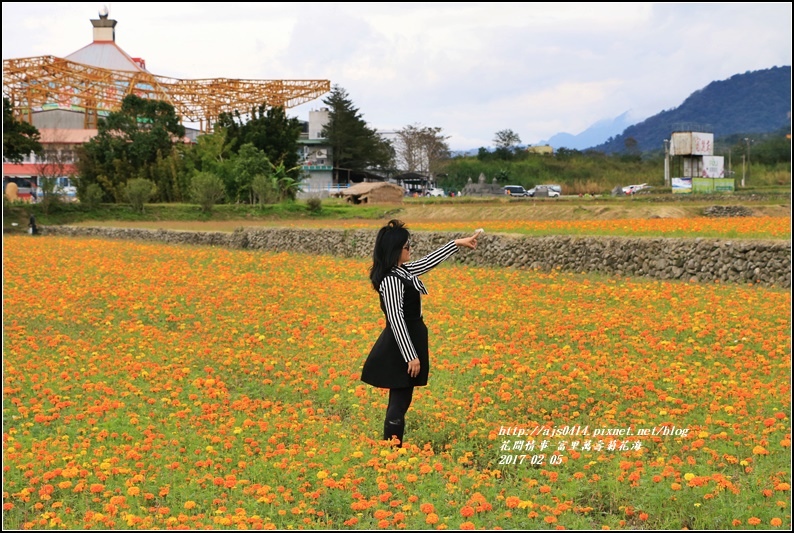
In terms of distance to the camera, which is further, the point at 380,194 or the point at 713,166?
the point at 713,166

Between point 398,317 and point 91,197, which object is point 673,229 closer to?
point 398,317

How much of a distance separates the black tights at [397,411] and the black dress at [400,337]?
0.42ft

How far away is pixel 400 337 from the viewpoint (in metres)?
5.88

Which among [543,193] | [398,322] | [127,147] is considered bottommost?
[398,322]

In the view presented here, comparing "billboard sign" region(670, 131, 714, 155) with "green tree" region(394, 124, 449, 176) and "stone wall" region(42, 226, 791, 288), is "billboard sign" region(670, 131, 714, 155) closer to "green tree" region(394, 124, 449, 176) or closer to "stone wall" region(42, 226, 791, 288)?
"green tree" region(394, 124, 449, 176)

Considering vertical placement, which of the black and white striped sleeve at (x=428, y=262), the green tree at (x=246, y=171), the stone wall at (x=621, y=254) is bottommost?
the stone wall at (x=621, y=254)

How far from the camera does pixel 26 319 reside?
40.5ft

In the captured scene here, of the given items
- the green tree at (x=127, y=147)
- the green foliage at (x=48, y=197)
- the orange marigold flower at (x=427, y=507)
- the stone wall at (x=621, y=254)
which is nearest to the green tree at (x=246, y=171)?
the green tree at (x=127, y=147)

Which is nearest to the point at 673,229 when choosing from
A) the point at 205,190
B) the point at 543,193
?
the point at 205,190

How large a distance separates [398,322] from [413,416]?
176cm

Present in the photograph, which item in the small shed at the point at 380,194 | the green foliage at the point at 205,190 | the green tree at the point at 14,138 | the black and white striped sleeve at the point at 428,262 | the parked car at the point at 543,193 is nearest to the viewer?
the black and white striped sleeve at the point at 428,262

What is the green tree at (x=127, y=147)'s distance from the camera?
48250 mm

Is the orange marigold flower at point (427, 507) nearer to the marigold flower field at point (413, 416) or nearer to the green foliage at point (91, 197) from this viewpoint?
the marigold flower field at point (413, 416)

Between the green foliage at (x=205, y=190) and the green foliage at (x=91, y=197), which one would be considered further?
the green foliage at (x=91, y=197)
